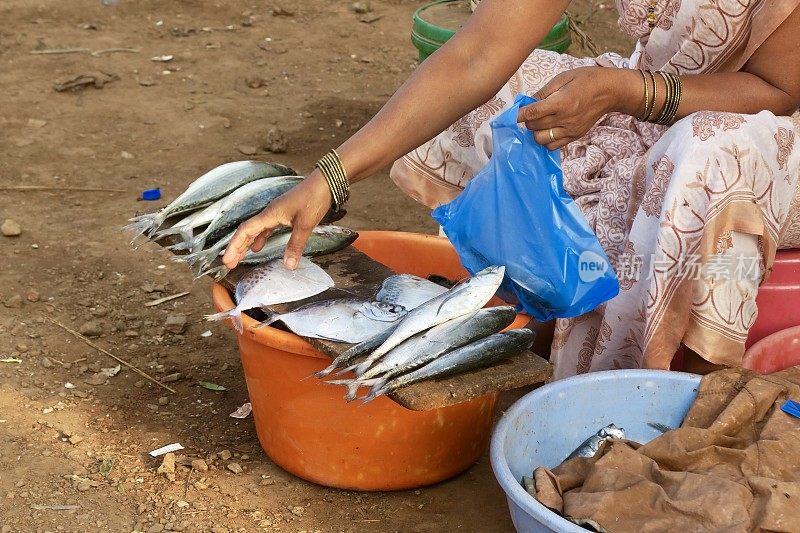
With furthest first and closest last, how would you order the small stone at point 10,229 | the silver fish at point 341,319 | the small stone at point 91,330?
the small stone at point 10,229 → the small stone at point 91,330 → the silver fish at point 341,319

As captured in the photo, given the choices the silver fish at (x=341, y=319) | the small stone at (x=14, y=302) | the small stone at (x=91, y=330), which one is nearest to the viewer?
the silver fish at (x=341, y=319)

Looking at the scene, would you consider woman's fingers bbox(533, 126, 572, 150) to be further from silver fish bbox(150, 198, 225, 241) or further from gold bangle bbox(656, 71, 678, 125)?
silver fish bbox(150, 198, 225, 241)

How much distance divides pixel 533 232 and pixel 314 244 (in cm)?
65

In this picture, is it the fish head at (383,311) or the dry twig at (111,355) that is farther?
the dry twig at (111,355)

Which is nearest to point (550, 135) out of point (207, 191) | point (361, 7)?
point (207, 191)

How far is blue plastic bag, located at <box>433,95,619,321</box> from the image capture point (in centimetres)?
265

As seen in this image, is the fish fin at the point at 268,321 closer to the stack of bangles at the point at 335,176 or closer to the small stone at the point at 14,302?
the stack of bangles at the point at 335,176

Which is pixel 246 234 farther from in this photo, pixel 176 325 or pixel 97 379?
pixel 176 325

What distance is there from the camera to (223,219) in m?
2.81

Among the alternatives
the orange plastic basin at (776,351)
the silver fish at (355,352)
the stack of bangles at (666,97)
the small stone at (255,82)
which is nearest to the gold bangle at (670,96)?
the stack of bangles at (666,97)

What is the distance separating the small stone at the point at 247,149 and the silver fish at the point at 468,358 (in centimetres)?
299

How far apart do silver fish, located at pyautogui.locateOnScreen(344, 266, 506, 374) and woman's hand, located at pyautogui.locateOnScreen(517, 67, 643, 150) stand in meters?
0.41

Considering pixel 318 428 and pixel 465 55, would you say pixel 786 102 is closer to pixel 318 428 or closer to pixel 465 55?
pixel 465 55

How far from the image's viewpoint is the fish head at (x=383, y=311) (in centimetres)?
257
